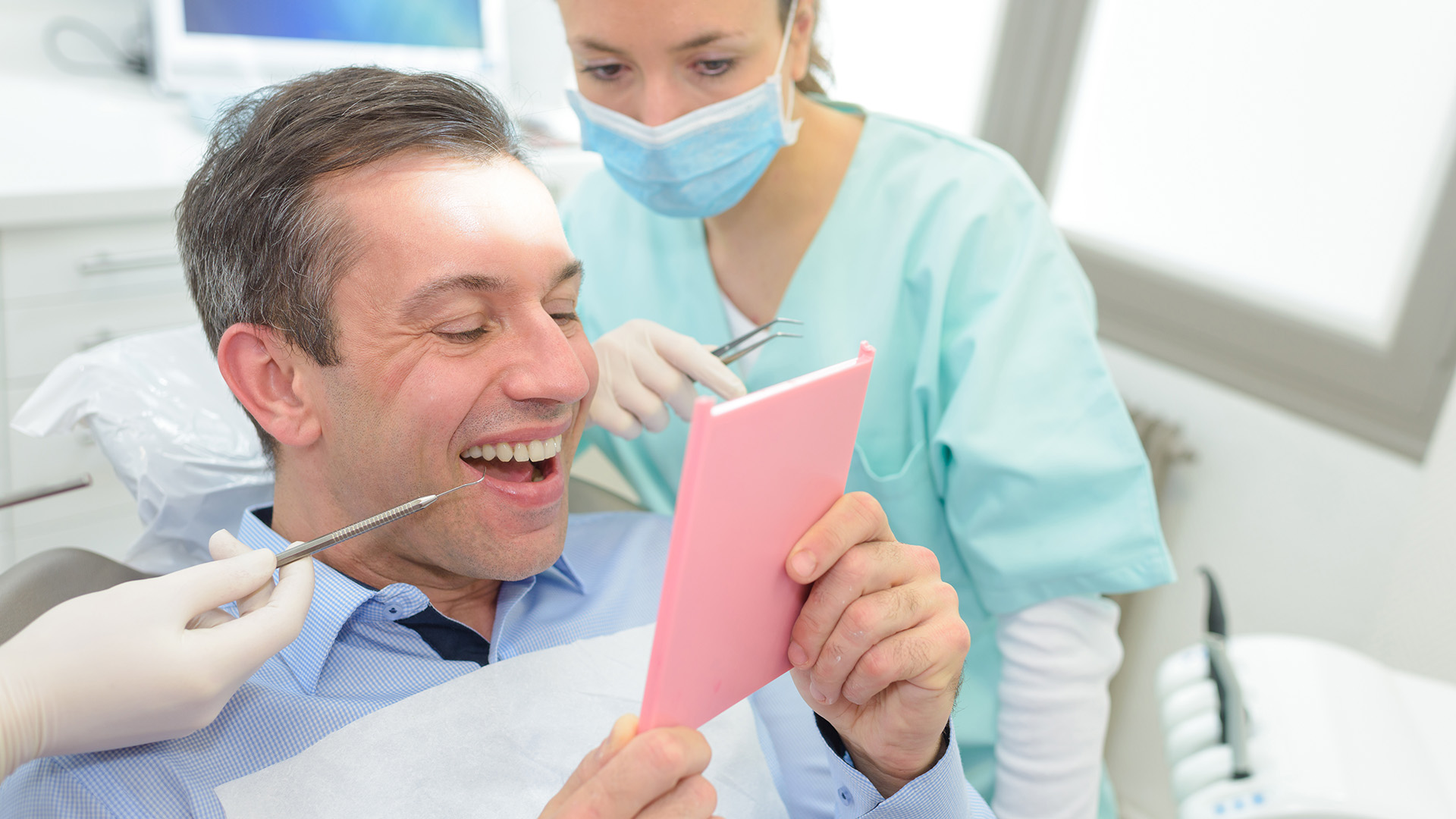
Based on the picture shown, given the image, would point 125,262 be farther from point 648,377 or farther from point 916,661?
point 916,661

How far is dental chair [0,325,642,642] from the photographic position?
4.25 ft

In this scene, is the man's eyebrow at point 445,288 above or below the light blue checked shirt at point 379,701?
above

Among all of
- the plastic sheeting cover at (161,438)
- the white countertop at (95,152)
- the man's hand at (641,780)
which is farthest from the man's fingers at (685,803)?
the white countertop at (95,152)

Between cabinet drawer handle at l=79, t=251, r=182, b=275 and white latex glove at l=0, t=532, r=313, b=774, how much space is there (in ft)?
4.75

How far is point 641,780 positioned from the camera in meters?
0.69

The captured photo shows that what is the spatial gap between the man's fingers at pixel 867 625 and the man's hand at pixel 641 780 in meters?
0.15

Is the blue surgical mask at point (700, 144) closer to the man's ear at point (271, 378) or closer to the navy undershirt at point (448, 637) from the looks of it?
the man's ear at point (271, 378)

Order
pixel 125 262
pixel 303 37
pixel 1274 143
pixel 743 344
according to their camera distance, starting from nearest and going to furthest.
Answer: pixel 743 344 → pixel 1274 143 → pixel 125 262 → pixel 303 37

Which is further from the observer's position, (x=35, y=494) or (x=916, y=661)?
(x=35, y=494)

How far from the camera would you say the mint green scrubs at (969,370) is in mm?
1223

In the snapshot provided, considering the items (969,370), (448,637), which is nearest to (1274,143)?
(969,370)

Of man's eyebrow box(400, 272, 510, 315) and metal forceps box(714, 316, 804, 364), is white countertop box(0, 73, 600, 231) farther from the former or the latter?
man's eyebrow box(400, 272, 510, 315)

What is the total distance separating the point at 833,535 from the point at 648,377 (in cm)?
54

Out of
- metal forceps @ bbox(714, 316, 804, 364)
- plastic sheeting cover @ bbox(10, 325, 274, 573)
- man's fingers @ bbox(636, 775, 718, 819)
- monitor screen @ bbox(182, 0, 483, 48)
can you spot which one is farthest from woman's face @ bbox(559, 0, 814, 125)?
monitor screen @ bbox(182, 0, 483, 48)
